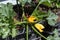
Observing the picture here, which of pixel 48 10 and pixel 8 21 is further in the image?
pixel 48 10

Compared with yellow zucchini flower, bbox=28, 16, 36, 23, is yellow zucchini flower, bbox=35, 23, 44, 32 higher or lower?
lower

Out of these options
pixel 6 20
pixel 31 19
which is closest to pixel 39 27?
pixel 31 19

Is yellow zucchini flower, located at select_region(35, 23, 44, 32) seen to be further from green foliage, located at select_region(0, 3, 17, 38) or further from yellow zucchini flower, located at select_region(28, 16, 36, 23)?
green foliage, located at select_region(0, 3, 17, 38)

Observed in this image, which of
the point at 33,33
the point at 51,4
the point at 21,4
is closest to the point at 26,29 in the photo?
the point at 33,33

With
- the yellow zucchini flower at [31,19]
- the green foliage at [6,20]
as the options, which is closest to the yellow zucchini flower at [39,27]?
the yellow zucchini flower at [31,19]

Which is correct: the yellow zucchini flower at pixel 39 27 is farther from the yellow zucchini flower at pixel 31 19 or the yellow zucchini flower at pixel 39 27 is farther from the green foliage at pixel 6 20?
the green foliage at pixel 6 20

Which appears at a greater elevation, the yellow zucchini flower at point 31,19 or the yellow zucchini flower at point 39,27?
the yellow zucchini flower at point 31,19

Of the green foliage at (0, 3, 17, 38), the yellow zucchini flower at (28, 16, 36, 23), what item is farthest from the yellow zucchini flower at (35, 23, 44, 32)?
the green foliage at (0, 3, 17, 38)

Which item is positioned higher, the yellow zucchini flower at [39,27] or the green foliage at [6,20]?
the green foliage at [6,20]

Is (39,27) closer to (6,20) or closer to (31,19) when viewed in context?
(31,19)

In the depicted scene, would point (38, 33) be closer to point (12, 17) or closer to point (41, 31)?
point (41, 31)

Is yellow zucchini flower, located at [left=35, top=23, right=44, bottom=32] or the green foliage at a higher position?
the green foliage
